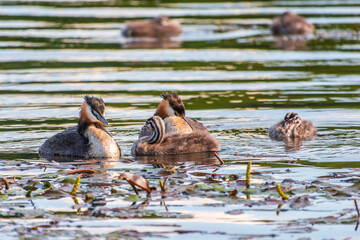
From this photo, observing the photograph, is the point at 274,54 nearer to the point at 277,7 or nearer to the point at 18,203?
the point at 277,7

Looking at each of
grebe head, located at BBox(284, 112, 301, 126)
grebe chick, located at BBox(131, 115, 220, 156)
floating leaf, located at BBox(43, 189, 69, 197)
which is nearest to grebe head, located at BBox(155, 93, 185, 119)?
grebe chick, located at BBox(131, 115, 220, 156)

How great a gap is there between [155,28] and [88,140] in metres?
16.8

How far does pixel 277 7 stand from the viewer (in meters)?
36.4

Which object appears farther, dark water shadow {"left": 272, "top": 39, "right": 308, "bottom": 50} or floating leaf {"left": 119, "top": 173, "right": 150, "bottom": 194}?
dark water shadow {"left": 272, "top": 39, "right": 308, "bottom": 50}

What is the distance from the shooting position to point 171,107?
13992 millimetres

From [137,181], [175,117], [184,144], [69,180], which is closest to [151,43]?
[175,117]

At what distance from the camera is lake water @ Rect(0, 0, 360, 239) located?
29.1 feet

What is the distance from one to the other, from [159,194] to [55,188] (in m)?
1.34

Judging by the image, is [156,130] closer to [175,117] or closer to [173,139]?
[173,139]

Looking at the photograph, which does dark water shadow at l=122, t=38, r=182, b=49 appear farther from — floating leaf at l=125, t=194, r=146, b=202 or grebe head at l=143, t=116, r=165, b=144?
floating leaf at l=125, t=194, r=146, b=202

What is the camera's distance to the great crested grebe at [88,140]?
42.3 ft

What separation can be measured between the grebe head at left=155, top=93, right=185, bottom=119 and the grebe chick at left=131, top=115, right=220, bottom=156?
666 mm

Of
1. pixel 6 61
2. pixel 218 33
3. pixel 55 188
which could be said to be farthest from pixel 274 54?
pixel 55 188

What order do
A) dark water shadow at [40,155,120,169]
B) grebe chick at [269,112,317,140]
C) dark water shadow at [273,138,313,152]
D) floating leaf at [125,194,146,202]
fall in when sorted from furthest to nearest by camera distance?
grebe chick at [269,112,317,140] < dark water shadow at [273,138,313,152] < dark water shadow at [40,155,120,169] < floating leaf at [125,194,146,202]
